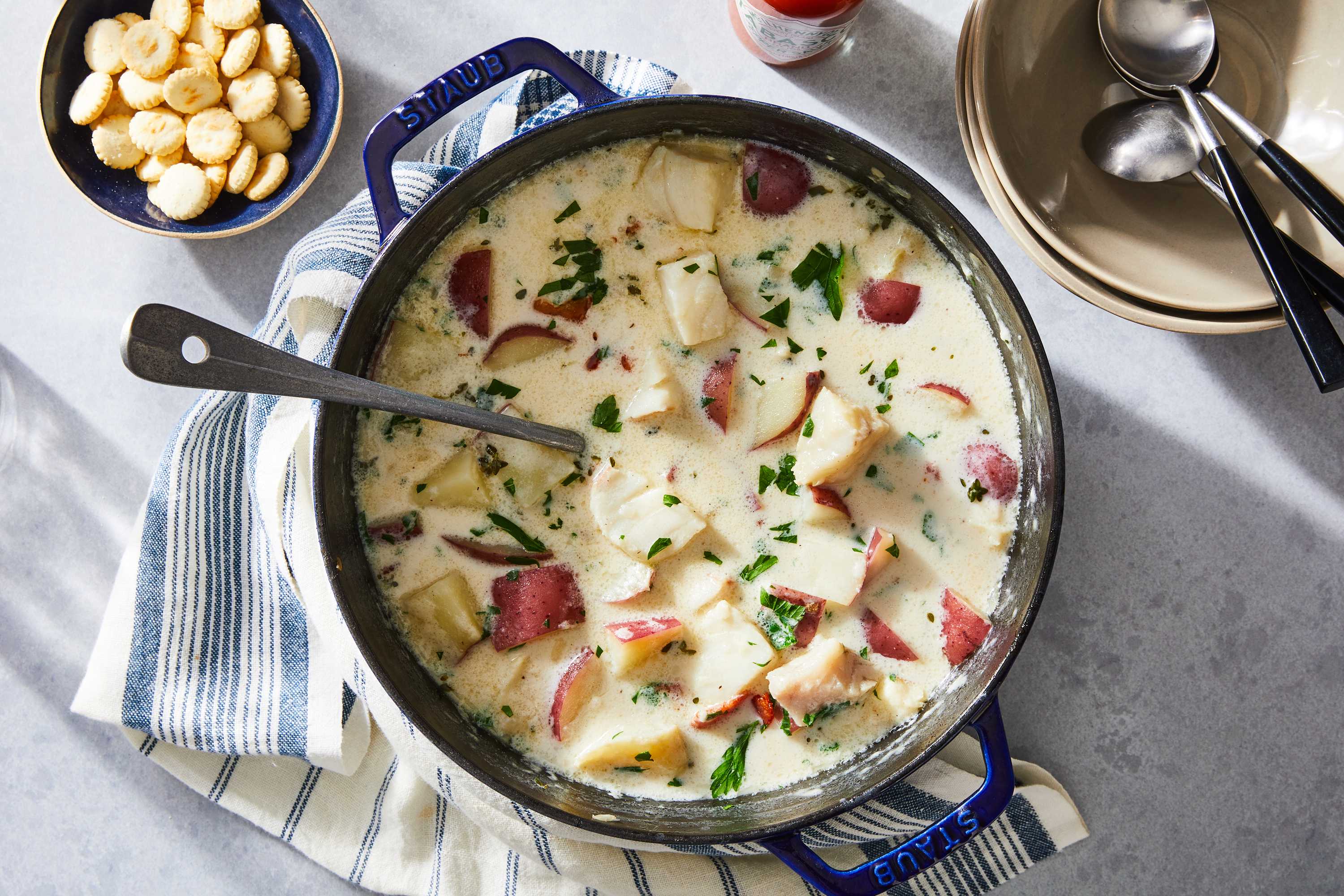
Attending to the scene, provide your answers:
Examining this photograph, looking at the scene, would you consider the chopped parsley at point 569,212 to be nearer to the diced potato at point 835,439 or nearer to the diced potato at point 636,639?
the diced potato at point 835,439

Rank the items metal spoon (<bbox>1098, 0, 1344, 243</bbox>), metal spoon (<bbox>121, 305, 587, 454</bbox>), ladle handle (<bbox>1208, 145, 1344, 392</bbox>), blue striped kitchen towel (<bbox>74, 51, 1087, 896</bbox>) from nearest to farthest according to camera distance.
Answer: metal spoon (<bbox>121, 305, 587, 454</bbox>) < ladle handle (<bbox>1208, 145, 1344, 392</bbox>) < metal spoon (<bbox>1098, 0, 1344, 243</bbox>) < blue striped kitchen towel (<bbox>74, 51, 1087, 896</bbox>)

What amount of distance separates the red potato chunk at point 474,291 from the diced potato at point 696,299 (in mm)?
351

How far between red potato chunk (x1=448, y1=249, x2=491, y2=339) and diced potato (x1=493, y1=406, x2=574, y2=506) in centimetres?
18

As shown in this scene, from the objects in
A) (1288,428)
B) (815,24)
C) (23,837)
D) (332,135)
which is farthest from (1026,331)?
(23,837)

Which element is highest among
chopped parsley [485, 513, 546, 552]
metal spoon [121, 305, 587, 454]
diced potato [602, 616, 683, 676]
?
metal spoon [121, 305, 587, 454]

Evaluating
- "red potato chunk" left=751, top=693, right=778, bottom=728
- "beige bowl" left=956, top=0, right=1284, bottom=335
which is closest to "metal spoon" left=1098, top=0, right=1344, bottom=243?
"beige bowl" left=956, top=0, right=1284, bottom=335

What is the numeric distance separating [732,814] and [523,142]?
1325mm

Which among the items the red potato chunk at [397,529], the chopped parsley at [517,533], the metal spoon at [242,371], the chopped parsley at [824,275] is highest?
the metal spoon at [242,371]

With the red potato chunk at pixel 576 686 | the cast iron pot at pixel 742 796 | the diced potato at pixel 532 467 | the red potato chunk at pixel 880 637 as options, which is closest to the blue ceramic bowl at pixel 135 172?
the cast iron pot at pixel 742 796

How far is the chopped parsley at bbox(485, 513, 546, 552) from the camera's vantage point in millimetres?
1834

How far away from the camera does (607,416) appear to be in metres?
1.82

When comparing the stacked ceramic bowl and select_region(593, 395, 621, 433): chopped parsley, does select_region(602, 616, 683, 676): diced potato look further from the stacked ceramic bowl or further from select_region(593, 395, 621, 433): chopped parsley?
the stacked ceramic bowl

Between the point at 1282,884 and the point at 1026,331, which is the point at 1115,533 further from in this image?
the point at 1282,884

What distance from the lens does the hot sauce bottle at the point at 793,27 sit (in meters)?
1.78
